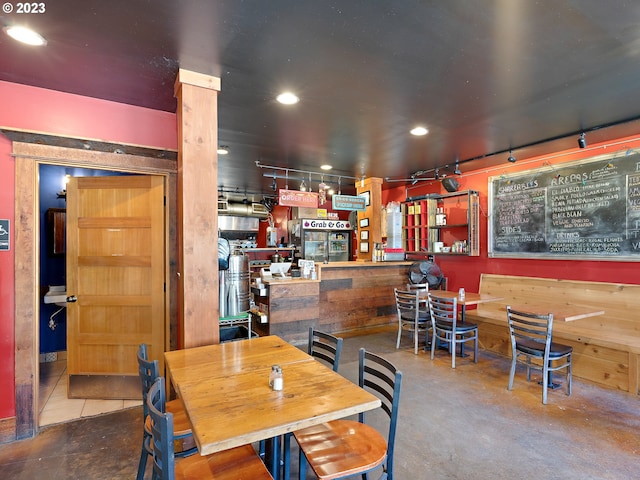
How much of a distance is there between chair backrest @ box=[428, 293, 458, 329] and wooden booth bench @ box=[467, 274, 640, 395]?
78cm

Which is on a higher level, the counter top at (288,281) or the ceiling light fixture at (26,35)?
the ceiling light fixture at (26,35)

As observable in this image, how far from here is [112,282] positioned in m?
3.29

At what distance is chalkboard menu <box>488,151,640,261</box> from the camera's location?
3.98m

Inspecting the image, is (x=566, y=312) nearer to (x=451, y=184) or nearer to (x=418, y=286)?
(x=418, y=286)

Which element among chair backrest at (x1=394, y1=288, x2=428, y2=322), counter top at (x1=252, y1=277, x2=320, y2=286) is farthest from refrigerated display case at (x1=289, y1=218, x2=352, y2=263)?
chair backrest at (x1=394, y1=288, x2=428, y2=322)

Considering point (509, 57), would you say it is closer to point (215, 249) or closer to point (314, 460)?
point (215, 249)

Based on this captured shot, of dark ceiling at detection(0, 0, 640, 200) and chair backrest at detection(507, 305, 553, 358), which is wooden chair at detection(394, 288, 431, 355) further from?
dark ceiling at detection(0, 0, 640, 200)

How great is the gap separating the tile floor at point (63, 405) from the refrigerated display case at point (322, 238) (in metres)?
5.87

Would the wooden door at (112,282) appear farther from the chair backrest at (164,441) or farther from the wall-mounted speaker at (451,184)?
the wall-mounted speaker at (451,184)

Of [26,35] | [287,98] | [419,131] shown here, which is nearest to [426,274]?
[419,131]

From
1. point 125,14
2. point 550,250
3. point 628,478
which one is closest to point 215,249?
point 125,14

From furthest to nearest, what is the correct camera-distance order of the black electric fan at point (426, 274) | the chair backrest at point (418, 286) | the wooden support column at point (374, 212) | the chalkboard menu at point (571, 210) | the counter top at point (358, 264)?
the wooden support column at point (374, 212)
the black electric fan at point (426, 274)
the counter top at point (358, 264)
the chair backrest at point (418, 286)
the chalkboard menu at point (571, 210)

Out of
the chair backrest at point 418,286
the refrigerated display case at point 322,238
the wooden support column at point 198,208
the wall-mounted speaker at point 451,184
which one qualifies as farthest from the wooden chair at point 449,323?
the refrigerated display case at point 322,238

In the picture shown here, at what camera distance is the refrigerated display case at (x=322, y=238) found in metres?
8.80
